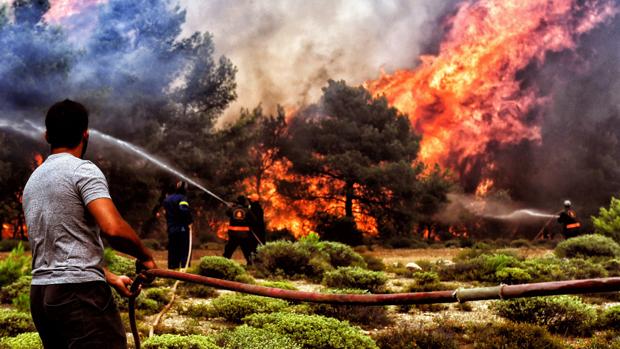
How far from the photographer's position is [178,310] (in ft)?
27.5

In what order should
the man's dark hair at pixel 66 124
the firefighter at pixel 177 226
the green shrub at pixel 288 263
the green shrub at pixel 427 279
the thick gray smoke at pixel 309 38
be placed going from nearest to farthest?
1. the man's dark hair at pixel 66 124
2. the green shrub at pixel 427 279
3. the firefighter at pixel 177 226
4. the green shrub at pixel 288 263
5. the thick gray smoke at pixel 309 38

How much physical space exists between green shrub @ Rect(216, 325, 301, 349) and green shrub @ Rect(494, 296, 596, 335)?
12.8 feet

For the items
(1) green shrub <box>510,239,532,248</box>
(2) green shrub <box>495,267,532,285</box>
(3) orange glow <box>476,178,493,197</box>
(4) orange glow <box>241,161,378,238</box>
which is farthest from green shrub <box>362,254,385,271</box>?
(3) orange glow <box>476,178,493,197</box>

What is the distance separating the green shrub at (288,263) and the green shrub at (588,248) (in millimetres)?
7799

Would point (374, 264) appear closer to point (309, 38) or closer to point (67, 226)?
point (67, 226)

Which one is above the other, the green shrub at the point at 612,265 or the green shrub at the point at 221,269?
the green shrub at the point at 221,269

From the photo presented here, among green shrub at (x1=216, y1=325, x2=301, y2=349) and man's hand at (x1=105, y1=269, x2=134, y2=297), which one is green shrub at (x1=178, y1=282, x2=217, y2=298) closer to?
green shrub at (x1=216, y1=325, x2=301, y2=349)

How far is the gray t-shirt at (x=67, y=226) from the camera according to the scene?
2514 mm

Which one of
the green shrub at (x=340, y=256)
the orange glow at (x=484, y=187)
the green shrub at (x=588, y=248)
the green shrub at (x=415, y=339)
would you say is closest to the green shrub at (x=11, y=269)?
the green shrub at (x=415, y=339)

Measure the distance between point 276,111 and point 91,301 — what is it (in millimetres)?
35543

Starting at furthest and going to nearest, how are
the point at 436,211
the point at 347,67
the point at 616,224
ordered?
the point at 347,67, the point at 436,211, the point at 616,224

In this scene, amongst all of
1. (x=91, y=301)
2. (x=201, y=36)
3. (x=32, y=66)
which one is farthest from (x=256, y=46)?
(x=91, y=301)

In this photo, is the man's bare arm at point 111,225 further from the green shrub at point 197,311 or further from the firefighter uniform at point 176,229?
the firefighter uniform at point 176,229

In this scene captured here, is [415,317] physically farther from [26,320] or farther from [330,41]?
[330,41]
